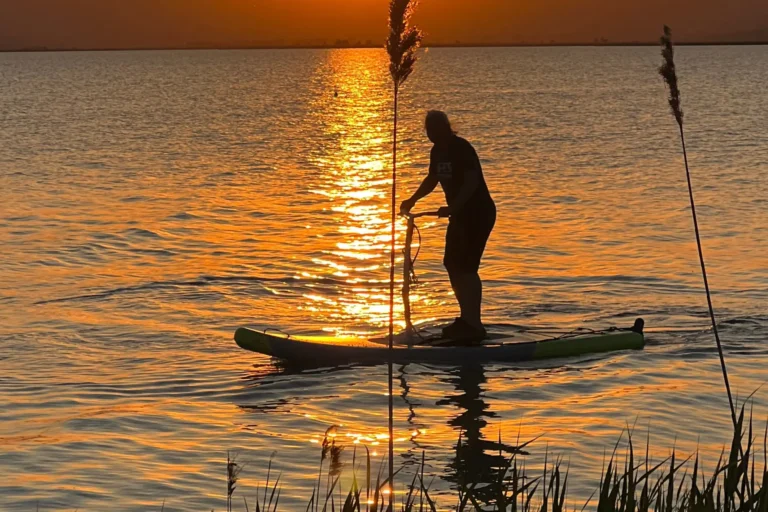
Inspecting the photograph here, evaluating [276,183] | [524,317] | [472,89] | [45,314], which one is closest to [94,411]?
[45,314]

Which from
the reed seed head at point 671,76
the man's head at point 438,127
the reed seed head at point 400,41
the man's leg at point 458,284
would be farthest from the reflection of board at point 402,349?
the reed seed head at point 400,41

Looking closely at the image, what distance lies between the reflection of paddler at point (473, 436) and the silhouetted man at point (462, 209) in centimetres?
65

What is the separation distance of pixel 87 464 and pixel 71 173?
86.6 ft

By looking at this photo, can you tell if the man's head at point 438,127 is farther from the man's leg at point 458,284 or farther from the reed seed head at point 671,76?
the reed seed head at point 671,76

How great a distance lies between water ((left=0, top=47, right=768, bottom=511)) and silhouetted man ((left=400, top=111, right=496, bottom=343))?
0.72 meters

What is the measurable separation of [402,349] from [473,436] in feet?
7.59

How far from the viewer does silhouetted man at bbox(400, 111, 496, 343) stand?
427 inches

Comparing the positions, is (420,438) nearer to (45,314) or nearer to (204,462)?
(204,462)

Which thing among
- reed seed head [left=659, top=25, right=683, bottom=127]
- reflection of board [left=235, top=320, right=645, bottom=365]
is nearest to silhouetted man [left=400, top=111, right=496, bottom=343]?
reflection of board [left=235, top=320, right=645, bottom=365]

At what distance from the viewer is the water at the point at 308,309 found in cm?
878

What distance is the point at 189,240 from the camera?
802 inches

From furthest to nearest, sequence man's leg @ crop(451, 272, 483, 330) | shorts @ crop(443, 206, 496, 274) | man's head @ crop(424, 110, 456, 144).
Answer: man's leg @ crop(451, 272, 483, 330) < shorts @ crop(443, 206, 496, 274) < man's head @ crop(424, 110, 456, 144)

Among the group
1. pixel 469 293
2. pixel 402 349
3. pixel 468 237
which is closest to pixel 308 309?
pixel 402 349

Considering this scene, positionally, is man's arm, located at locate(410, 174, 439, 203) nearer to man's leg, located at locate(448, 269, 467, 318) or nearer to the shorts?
the shorts
